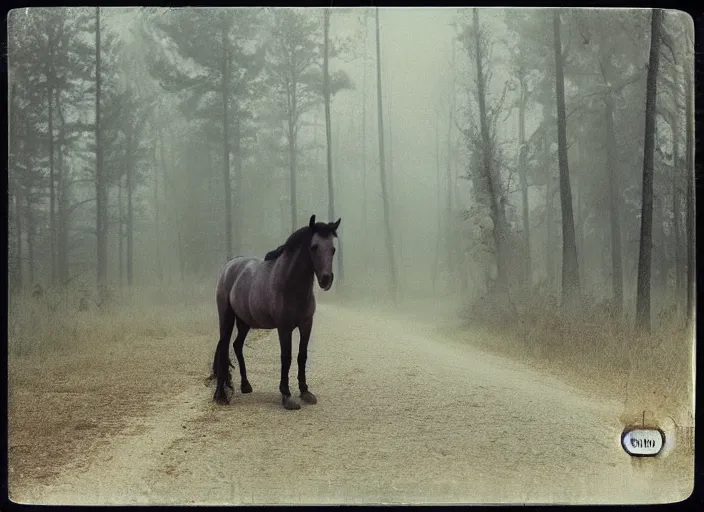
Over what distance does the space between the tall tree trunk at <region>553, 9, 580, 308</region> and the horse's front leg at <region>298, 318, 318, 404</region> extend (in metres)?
1.38

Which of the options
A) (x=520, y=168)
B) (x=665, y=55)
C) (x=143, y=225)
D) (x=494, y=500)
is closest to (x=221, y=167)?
(x=143, y=225)

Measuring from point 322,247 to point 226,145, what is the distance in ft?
2.40

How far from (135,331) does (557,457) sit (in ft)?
7.30

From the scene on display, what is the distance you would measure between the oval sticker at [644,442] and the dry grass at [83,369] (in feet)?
7.15

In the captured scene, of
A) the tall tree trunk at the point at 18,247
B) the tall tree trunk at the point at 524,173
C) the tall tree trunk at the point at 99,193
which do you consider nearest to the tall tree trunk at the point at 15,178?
the tall tree trunk at the point at 18,247

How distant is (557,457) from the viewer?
239 centimetres

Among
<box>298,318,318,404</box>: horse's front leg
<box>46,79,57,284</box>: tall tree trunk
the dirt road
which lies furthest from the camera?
<box>298,318,318,404</box>: horse's front leg

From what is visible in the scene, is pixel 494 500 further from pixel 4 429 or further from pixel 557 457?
pixel 4 429

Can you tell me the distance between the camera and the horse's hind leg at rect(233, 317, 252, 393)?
8.18 ft

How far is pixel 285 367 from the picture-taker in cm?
251

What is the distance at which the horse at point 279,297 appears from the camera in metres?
2.41

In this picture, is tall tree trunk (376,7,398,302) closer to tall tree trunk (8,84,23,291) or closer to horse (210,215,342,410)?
horse (210,215,342,410)

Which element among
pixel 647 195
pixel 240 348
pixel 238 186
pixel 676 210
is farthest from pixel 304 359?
pixel 676 210

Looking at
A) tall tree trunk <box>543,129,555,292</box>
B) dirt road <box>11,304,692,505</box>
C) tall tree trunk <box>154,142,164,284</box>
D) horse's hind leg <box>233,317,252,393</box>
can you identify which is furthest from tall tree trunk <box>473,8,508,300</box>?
tall tree trunk <box>154,142,164,284</box>
